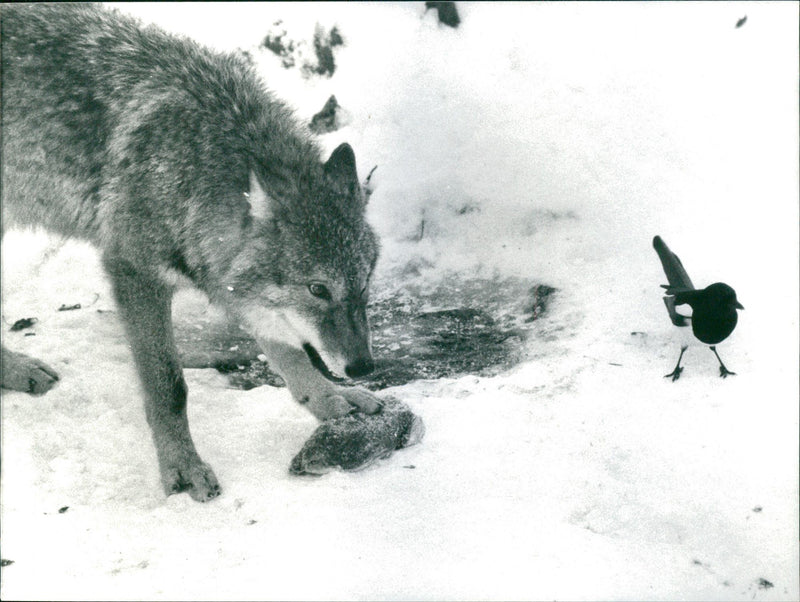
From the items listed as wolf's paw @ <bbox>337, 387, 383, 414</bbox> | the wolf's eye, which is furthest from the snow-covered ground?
the wolf's eye

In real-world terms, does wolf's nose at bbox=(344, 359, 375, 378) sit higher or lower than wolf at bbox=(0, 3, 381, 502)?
lower

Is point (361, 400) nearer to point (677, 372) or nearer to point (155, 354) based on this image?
point (155, 354)

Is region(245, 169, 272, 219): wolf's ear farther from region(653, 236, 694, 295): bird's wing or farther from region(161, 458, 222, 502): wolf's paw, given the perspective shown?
region(653, 236, 694, 295): bird's wing

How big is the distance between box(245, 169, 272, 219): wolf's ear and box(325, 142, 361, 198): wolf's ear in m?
0.42

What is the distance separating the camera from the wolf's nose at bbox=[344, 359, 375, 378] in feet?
13.5

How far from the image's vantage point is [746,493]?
3930 millimetres

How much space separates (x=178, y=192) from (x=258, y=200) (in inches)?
19.9

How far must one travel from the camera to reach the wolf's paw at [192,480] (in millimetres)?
4145

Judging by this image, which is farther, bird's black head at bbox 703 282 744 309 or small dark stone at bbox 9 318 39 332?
→ small dark stone at bbox 9 318 39 332

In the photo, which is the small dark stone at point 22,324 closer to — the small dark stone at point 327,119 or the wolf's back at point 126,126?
the wolf's back at point 126,126

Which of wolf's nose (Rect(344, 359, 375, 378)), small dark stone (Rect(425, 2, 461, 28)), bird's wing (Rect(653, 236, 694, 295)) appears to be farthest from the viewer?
small dark stone (Rect(425, 2, 461, 28))

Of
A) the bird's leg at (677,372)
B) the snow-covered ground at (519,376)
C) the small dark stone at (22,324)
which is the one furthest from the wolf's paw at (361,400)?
the small dark stone at (22,324)

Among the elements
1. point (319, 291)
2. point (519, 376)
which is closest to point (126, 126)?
point (319, 291)

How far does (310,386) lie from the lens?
4.93 meters
